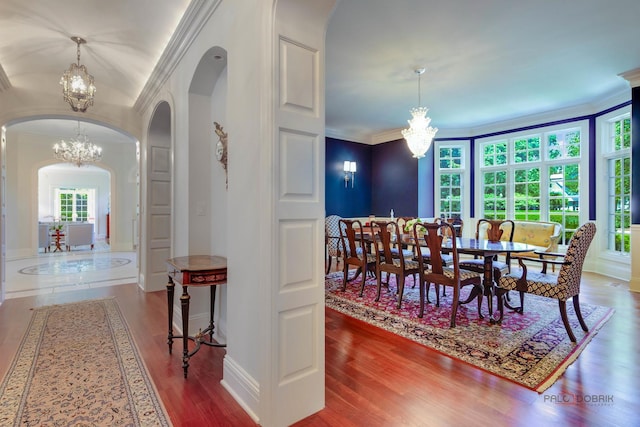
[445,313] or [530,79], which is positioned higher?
[530,79]

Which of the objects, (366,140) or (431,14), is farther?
(366,140)

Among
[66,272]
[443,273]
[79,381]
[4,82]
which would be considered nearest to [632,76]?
[443,273]

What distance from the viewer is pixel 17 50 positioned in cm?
343

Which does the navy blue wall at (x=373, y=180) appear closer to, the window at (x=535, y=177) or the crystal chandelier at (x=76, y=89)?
the window at (x=535, y=177)

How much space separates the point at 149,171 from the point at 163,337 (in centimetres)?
256

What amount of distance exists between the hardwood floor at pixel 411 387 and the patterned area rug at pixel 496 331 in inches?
4.2

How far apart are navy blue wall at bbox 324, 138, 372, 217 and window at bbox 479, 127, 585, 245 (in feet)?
8.83

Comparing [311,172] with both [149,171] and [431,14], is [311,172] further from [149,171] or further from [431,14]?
[149,171]

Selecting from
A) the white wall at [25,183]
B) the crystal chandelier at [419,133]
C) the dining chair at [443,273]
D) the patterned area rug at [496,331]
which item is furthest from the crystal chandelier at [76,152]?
the dining chair at [443,273]

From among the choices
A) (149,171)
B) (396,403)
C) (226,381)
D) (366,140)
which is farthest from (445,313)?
(366,140)

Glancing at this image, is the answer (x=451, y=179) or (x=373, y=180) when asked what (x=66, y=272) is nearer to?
(x=373, y=180)

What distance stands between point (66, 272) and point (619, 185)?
9.90 metres

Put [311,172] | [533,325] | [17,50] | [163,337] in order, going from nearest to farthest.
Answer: [311,172] < [163,337] < [533,325] < [17,50]

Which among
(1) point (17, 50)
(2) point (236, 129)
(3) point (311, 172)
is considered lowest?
(3) point (311, 172)
